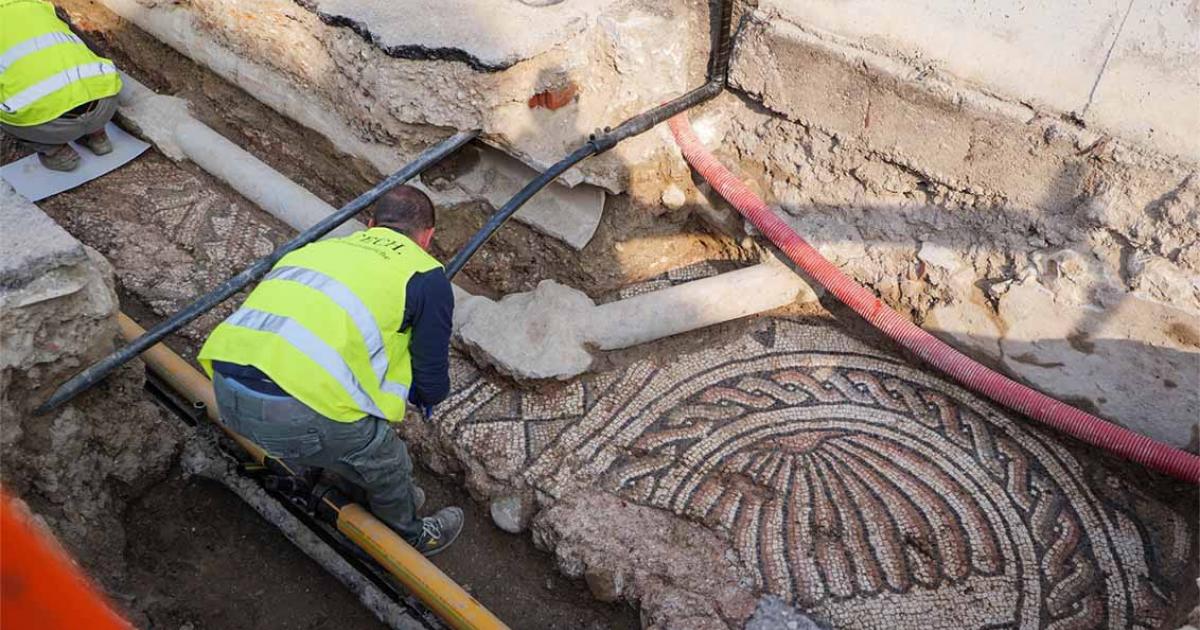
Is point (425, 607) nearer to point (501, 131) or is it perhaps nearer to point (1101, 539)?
point (501, 131)

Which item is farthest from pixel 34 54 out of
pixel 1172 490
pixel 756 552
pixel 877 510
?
pixel 1172 490

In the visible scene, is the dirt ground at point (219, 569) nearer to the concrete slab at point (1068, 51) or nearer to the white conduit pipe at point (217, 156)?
the white conduit pipe at point (217, 156)

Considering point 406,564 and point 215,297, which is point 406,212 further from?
point 406,564

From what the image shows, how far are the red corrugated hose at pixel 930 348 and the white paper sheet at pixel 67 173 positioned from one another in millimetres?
2917

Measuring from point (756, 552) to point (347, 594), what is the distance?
1434 mm

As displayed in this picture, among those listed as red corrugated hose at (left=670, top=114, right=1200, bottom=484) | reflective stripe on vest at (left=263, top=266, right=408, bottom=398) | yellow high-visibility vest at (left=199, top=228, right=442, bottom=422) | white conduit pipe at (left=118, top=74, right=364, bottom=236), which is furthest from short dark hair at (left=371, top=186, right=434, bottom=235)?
red corrugated hose at (left=670, top=114, right=1200, bottom=484)

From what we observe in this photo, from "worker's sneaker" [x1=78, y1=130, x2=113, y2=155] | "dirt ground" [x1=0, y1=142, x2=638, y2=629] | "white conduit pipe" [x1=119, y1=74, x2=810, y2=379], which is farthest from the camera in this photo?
"worker's sneaker" [x1=78, y1=130, x2=113, y2=155]

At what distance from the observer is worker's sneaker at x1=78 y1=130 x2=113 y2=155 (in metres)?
4.86

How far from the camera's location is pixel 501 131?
3941 mm

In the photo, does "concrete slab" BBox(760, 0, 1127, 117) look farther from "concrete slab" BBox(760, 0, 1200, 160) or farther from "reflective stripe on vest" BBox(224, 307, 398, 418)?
"reflective stripe on vest" BBox(224, 307, 398, 418)

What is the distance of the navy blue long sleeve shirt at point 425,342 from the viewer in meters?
2.59

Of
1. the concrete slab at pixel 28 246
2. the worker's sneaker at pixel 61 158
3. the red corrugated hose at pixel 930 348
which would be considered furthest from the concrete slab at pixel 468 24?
the worker's sneaker at pixel 61 158

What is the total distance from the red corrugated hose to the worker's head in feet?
5.53

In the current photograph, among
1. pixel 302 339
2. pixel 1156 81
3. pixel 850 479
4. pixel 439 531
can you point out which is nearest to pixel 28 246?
pixel 302 339
